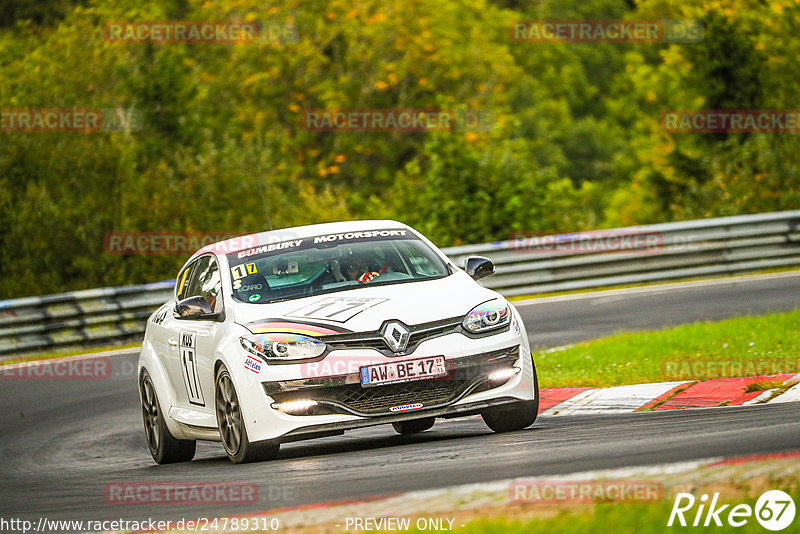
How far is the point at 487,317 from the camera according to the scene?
8898mm

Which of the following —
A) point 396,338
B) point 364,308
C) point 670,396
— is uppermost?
point 364,308

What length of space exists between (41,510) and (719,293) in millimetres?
12487

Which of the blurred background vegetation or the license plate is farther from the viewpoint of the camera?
the blurred background vegetation

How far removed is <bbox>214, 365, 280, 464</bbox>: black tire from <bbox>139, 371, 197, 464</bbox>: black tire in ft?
4.32

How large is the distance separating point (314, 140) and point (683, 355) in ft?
107

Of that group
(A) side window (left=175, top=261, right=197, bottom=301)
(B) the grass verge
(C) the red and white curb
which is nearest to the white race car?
(A) side window (left=175, top=261, right=197, bottom=301)

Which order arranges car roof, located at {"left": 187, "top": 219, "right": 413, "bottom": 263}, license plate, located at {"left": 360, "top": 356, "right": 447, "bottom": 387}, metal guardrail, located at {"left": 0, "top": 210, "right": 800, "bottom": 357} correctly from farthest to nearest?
metal guardrail, located at {"left": 0, "top": 210, "right": 800, "bottom": 357} → car roof, located at {"left": 187, "top": 219, "right": 413, "bottom": 263} → license plate, located at {"left": 360, "top": 356, "right": 447, "bottom": 387}

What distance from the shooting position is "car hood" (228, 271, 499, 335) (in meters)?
8.59

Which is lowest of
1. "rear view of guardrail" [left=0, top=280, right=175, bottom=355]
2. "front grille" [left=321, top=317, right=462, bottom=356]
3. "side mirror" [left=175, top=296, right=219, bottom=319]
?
"rear view of guardrail" [left=0, top=280, right=175, bottom=355]

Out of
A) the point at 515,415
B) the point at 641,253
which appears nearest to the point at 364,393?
the point at 515,415

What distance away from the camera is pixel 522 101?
61.5m

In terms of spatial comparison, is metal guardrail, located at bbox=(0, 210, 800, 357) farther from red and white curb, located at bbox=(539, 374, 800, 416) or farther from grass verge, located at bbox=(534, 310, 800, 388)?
red and white curb, located at bbox=(539, 374, 800, 416)

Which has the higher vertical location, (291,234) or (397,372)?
(291,234)

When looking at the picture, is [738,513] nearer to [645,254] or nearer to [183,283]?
[183,283]
